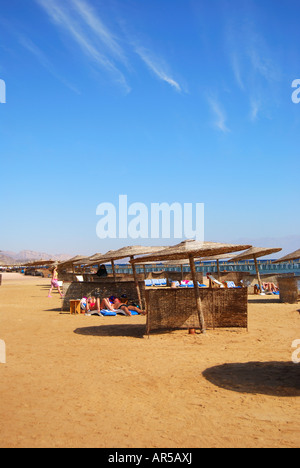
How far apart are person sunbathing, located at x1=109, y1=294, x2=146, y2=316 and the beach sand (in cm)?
296

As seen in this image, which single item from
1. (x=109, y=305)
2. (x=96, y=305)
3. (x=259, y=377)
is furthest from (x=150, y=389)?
(x=96, y=305)

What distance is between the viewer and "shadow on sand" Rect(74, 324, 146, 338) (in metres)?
8.81

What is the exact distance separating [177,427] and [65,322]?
7.26m

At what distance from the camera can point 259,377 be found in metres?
5.37

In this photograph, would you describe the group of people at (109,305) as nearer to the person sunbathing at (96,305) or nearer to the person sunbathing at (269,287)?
the person sunbathing at (96,305)

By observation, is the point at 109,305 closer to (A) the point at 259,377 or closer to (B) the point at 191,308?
(B) the point at 191,308

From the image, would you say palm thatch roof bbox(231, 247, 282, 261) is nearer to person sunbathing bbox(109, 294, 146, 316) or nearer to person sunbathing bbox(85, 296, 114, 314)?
person sunbathing bbox(109, 294, 146, 316)

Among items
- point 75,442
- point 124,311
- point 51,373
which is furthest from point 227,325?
point 75,442

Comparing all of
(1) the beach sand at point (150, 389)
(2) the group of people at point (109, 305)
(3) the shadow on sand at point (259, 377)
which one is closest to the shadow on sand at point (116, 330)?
(1) the beach sand at point (150, 389)

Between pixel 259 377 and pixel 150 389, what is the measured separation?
1.57 m

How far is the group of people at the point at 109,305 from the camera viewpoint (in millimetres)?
11969

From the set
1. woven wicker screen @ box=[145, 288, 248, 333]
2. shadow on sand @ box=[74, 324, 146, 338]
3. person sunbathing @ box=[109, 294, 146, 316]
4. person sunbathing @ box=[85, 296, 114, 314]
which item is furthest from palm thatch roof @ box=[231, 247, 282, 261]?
shadow on sand @ box=[74, 324, 146, 338]

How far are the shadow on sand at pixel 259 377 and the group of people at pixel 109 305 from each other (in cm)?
623
